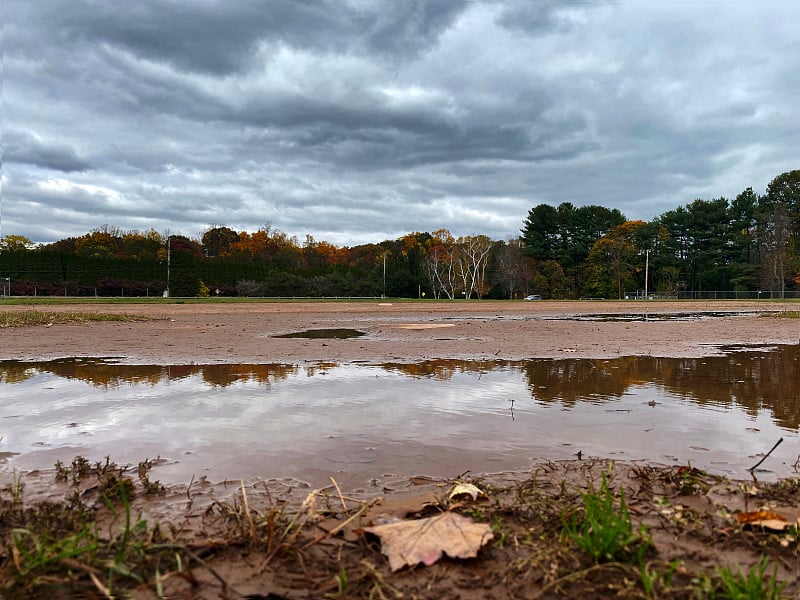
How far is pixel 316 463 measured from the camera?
3.11 meters

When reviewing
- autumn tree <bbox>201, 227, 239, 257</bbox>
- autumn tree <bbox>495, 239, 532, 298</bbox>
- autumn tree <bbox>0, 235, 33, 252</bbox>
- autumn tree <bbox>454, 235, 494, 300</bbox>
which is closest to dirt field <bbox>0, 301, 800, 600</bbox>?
autumn tree <bbox>454, 235, 494, 300</bbox>

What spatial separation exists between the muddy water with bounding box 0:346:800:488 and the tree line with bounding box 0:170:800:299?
182ft

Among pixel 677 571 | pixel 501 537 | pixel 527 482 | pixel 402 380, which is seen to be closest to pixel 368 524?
pixel 501 537

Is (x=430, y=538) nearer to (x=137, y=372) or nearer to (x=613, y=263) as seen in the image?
(x=137, y=372)

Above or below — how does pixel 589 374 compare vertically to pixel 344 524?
below

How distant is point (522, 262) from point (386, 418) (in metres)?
75.9

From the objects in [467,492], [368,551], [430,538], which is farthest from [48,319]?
[430,538]

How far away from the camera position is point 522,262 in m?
77.6

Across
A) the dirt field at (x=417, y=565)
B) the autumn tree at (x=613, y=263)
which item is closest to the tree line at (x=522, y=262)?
the autumn tree at (x=613, y=263)

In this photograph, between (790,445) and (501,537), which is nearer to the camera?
(501,537)

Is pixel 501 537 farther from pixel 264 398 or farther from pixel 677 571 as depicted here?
pixel 264 398

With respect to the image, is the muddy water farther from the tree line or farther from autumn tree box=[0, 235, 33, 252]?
autumn tree box=[0, 235, 33, 252]

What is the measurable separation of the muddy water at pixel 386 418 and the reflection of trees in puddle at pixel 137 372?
0.03 metres

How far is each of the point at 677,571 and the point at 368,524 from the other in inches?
43.5
